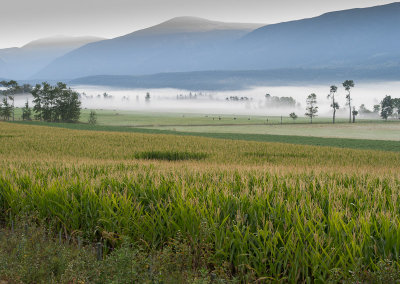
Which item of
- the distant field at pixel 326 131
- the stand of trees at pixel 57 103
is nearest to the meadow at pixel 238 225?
the distant field at pixel 326 131

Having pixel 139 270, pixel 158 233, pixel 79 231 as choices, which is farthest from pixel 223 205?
pixel 79 231

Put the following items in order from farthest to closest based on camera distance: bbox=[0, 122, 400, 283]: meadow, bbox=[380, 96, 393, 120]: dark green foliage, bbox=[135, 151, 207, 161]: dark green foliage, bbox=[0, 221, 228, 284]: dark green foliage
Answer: bbox=[380, 96, 393, 120]: dark green foliage → bbox=[135, 151, 207, 161]: dark green foliage → bbox=[0, 221, 228, 284]: dark green foliage → bbox=[0, 122, 400, 283]: meadow

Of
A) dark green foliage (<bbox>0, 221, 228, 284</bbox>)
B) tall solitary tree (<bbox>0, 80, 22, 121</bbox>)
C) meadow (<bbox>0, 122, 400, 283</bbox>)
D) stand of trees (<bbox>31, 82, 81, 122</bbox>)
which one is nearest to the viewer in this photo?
meadow (<bbox>0, 122, 400, 283</bbox>)

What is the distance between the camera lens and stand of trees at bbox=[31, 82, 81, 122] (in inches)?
5433

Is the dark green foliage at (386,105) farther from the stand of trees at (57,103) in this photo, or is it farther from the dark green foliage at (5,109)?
the dark green foliage at (5,109)

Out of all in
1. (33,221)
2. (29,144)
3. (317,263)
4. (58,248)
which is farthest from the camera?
(29,144)

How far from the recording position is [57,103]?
140375mm

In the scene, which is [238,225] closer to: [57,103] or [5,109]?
[57,103]

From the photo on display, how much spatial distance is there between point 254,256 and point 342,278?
1491 millimetres

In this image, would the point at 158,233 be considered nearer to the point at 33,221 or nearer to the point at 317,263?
the point at 317,263

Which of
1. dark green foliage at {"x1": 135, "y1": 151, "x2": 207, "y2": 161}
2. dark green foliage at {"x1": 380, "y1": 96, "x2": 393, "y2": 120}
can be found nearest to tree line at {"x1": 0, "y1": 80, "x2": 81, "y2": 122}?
dark green foliage at {"x1": 135, "y1": 151, "x2": 207, "y2": 161}

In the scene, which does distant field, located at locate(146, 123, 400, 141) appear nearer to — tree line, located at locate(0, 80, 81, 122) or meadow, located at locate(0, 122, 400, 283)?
tree line, located at locate(0, 80, 81, 122)

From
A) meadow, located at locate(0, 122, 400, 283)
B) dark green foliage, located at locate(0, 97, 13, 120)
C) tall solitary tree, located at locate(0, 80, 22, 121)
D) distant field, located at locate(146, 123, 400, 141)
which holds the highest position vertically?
tall solitary tree, located at locate(0, 80, 22, 121)

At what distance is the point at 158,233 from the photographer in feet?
27.9
